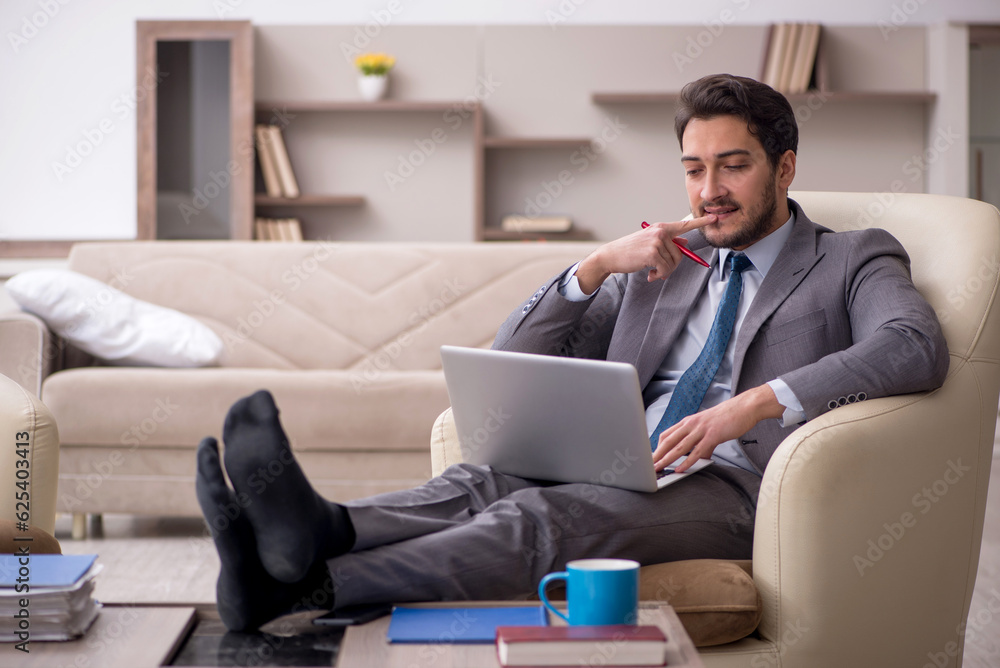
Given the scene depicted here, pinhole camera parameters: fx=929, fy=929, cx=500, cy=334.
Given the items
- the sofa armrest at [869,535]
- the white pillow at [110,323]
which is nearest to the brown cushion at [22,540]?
the sofa armrest at [869,535]

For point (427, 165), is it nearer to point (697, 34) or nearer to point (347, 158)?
point (347, 158)

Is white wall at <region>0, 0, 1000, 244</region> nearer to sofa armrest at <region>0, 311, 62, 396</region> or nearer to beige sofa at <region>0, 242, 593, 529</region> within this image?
beige sofa at <region>0, 242, 593, 529</region>

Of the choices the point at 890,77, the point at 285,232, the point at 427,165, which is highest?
the point at 890,77

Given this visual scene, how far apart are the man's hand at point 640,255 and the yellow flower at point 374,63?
2934 millimetres

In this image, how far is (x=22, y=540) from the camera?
3.98 ft

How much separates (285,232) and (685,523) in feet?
11.1

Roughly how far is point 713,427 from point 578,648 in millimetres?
557

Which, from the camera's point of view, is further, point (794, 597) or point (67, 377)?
point (67, 377)

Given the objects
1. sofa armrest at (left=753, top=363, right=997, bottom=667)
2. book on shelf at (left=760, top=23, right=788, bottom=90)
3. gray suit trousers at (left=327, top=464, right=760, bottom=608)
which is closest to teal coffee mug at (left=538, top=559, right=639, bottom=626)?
gray suit trousers at (left=327, top=464, right=760, bottom=608)

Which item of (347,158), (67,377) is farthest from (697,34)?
(67,377)

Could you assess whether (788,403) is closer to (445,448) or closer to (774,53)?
(445,448)

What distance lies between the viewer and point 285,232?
4336 mm

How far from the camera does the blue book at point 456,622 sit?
0.91 metres

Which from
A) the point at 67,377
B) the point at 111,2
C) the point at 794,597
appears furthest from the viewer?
the point at 111,2
